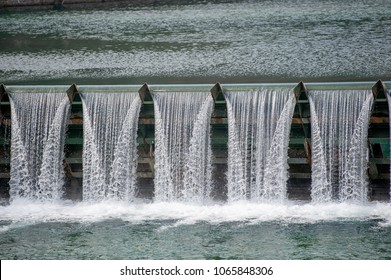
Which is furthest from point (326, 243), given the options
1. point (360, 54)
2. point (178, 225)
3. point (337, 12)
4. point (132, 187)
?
point (337, 12)

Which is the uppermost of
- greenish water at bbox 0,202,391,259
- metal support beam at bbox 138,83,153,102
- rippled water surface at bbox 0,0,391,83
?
rippled water surface at bbox 0,0,391,83

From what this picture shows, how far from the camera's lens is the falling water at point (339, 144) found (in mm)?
26172

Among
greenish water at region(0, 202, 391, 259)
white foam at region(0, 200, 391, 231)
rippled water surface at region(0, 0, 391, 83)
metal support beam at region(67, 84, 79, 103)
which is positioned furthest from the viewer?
rippled water surface at region(0, 0, 391, 83)

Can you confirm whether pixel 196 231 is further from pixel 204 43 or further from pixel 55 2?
pixel 55 2

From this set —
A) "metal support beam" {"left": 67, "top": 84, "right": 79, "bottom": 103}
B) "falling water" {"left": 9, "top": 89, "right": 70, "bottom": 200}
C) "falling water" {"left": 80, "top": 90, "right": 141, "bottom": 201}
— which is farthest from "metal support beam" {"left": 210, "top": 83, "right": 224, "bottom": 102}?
"falling water" {"left": 9, "top": 89, "right": 70, "bottom": 200}

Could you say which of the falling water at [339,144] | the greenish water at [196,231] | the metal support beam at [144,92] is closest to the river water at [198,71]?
the greenish water at [196,231]

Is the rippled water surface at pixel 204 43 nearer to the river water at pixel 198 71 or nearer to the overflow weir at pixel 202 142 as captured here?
the river water at pixel 198 71

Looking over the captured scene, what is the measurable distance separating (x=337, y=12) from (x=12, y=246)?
1991 centimetres

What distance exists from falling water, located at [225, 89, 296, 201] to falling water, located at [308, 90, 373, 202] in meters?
0.82

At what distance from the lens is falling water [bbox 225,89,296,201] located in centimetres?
2662

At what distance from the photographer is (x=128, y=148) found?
27750mm

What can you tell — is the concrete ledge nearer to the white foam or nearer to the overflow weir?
the overflow weir

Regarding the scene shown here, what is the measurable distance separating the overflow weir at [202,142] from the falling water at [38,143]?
1.2 inches
